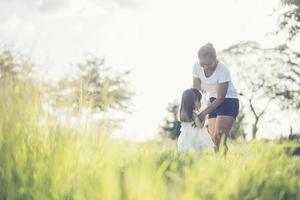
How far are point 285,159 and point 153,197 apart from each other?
2087mm

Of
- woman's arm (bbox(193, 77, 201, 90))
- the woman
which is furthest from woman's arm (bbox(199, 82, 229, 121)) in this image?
woman's arm (bbox(193, 77, 201, 90))

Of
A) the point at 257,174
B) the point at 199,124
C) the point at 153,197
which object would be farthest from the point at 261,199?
the point at 199,124

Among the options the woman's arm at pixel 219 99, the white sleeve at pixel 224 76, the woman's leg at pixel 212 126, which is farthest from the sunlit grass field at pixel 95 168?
the woman's leg at pixel 212 126

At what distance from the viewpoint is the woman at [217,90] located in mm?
7102

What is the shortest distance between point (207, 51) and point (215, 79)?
1.47ft

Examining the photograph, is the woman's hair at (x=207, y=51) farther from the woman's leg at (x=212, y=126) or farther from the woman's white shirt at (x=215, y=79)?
the woman's leg at (x=212, y=126)

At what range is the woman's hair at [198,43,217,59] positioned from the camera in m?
7.00

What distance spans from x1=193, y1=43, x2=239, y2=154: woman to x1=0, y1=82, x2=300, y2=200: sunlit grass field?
2.95m

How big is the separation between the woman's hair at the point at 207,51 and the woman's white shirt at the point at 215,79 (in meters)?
0.25

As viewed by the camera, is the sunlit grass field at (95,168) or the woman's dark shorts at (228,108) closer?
the sunlit grass field at (95,168)

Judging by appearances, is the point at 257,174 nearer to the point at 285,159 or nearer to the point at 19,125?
the point at 285,159

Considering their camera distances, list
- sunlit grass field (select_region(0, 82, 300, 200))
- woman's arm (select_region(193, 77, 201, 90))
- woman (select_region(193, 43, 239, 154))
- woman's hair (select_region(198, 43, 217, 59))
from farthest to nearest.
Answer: woman's arm (select_region(193, 77, 201, 90)) < woman (select_region(193, 43, 239, 154)) < woman's hair (select_region(198, 43, 217, 59)) < sunlit grass field (select_region(0, 82, 300, 200))

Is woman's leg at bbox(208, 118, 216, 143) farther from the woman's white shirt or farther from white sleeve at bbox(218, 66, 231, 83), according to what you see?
white sleeve at bbox(218, 66, 231, 83)

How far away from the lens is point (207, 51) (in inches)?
277
